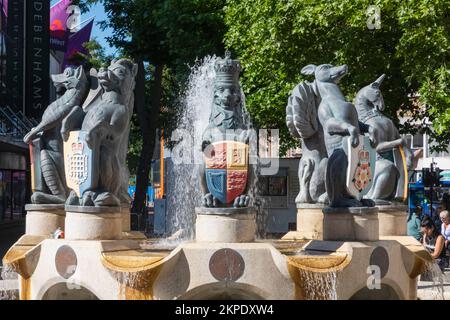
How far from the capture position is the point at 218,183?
1007 centimetres

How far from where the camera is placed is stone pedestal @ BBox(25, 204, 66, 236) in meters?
12.5

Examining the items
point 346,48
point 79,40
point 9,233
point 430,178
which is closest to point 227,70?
point 346,48

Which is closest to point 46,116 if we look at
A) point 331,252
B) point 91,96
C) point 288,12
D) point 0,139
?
point 91,96

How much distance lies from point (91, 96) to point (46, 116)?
756 mm

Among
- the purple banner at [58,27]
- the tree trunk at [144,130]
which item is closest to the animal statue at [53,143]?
the tree trunk at [144,130]

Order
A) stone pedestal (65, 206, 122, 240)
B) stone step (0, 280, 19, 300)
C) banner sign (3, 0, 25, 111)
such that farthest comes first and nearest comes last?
banner sign (3, 0, 25, 111), stone step (0, 280, 19, 300), stone pedestal (65, 206, 122, 240)

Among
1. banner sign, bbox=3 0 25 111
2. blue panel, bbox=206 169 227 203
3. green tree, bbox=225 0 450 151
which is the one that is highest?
banner sign, bbox=3 0 25 111

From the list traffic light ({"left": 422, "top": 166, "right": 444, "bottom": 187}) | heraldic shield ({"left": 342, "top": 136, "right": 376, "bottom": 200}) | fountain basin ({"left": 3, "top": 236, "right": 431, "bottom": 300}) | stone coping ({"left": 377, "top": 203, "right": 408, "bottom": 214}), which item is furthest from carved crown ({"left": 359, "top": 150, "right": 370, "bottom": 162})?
traffic light ({"left": 422, "top": 166, "right": 444, "bottom": 187})

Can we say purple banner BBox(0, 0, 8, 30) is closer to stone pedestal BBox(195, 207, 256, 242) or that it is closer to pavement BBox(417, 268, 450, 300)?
pavement BBox(417, 268, 450, 300)

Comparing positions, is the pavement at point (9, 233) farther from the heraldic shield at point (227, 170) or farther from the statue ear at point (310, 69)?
the heraldic shield at point (227, 170)

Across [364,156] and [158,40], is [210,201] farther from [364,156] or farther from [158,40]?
[158,40]

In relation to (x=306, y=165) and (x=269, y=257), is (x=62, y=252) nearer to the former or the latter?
(x=269, y=257)

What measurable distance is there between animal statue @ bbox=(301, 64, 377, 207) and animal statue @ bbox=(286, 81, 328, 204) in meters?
0.39

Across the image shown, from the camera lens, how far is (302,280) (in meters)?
9.48
